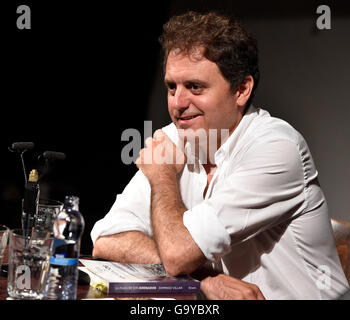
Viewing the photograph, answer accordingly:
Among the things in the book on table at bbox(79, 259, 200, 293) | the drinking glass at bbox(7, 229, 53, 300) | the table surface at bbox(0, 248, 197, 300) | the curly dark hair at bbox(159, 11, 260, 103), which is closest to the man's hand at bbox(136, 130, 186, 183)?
the curly dark hair at bbox(159, 11, 260, 103)

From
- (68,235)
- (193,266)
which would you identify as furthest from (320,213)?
(68,235)

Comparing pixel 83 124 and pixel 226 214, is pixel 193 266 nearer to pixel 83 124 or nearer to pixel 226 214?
pixel 226 214

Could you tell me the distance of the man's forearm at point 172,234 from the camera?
4.95ft

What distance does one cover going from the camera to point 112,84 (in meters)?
3.19

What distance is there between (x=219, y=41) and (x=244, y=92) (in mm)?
253

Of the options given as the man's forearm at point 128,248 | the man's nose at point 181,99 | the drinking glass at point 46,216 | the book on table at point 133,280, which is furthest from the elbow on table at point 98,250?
the man's nose at point 181,99

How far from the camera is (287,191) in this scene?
171 centimetres

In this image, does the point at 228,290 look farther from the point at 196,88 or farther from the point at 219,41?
the point at 219,41

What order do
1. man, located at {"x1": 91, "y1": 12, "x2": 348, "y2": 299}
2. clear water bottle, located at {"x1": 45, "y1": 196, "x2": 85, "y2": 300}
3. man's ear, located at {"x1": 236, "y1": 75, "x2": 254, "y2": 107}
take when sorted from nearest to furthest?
clear water bottle, located at {"x1": 45, "y1": 196, "x2": 85, "y2": 300} → man, located at {"x1": 91, "y1": 12, "x2": 348, "y2": 299} → man's ear, located at {"x1": 236, "y1": 75, "x2": 254, "y2": 107}

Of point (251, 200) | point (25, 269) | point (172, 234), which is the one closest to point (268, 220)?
point (251, 200)

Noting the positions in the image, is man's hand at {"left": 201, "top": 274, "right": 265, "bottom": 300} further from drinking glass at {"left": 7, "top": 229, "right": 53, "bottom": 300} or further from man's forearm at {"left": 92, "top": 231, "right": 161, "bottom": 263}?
drinking glass at {"left": 7, "top": 229, "right": 53, "bottom": 300}

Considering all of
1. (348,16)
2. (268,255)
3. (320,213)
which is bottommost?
(268,255)

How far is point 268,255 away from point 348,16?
5.96 feet

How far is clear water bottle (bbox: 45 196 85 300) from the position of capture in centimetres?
113
